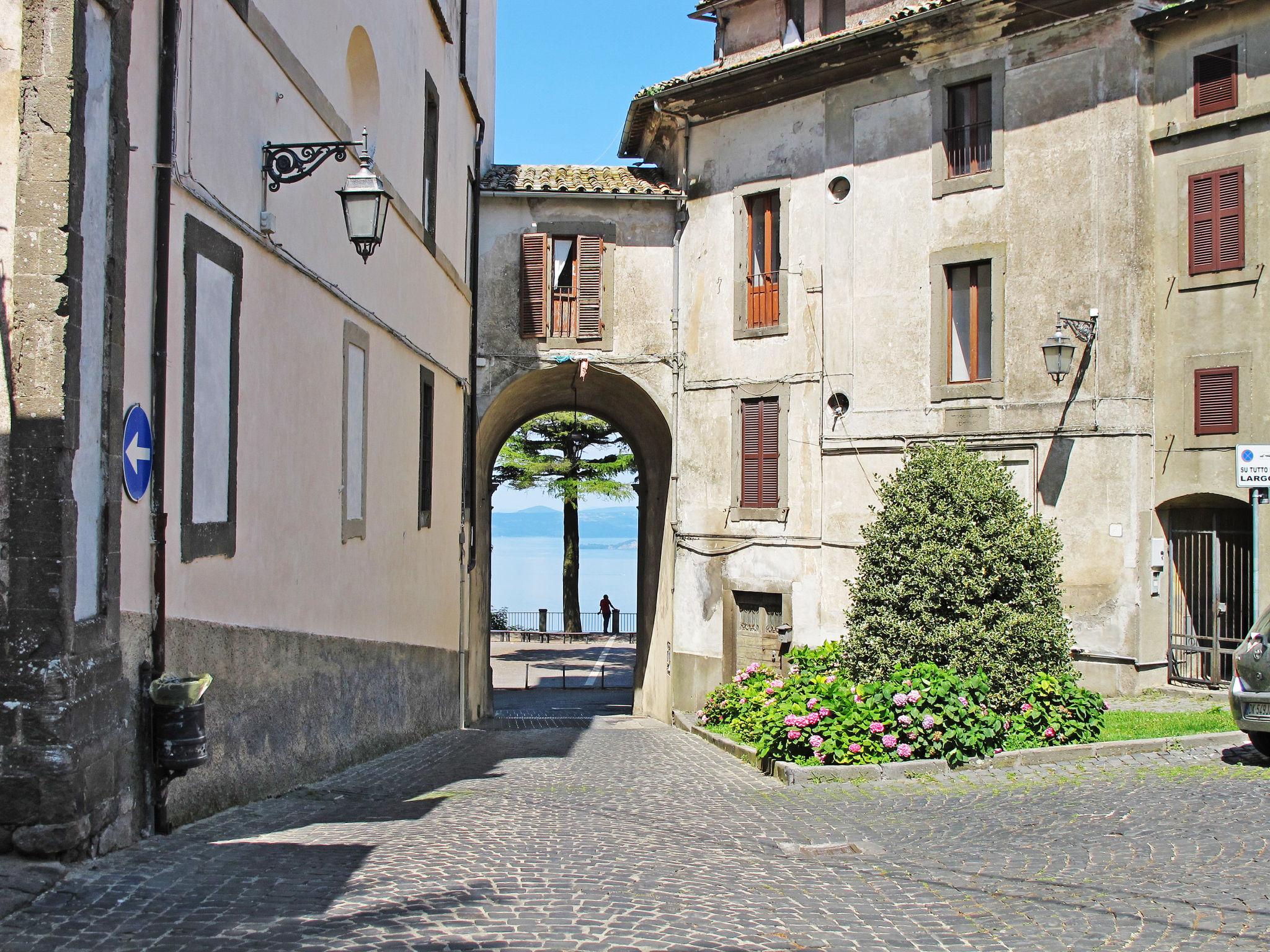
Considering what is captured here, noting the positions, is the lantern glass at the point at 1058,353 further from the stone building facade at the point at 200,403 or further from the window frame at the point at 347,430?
the window frame at the point at 347,430

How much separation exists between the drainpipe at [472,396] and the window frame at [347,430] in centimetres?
671

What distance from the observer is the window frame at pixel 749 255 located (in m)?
19.5

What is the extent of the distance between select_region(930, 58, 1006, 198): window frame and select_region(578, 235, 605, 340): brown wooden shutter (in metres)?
5.84

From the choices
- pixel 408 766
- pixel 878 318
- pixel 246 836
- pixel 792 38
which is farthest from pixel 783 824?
pixel 792 38

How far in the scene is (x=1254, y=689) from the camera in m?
10.2

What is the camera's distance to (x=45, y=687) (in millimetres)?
5922

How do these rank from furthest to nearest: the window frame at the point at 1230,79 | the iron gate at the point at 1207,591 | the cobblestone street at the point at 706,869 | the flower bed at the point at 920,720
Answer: the iron gate at the point at 1207,591 < the window frame at the point at 1230,79 < the flower bed at the point at 920,720 < the cobblestone street at the point at 706,869

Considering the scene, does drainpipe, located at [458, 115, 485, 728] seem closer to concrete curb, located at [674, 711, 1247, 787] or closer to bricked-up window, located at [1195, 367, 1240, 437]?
concrete curb, located at [674, 711, 1247, 787]

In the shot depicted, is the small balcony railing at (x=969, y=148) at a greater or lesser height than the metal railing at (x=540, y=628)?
greater

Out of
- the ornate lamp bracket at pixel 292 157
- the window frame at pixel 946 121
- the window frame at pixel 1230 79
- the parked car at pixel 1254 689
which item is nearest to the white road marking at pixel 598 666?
the window frame at pixel 946 121

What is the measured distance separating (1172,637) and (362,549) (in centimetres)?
1076

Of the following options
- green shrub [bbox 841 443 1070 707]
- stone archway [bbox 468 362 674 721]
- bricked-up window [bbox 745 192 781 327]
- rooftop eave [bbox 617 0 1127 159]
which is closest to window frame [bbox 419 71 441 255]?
stone archway [bbox 468 362 674 721]

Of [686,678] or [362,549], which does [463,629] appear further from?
[362,549]

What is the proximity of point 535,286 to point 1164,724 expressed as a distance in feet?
40.6
